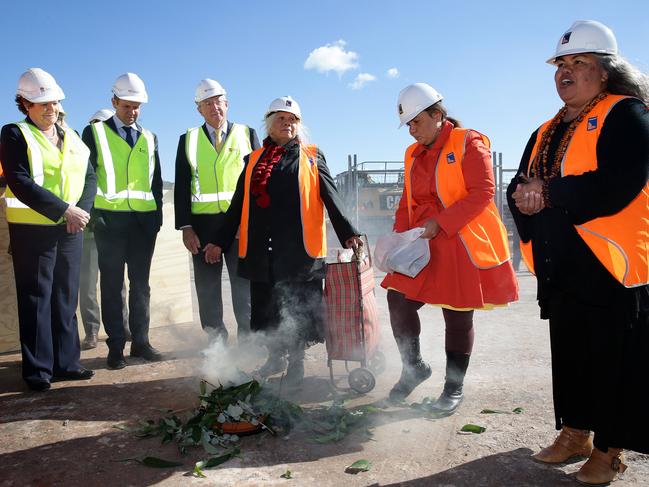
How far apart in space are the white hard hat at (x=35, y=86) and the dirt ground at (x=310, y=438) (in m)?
2.47

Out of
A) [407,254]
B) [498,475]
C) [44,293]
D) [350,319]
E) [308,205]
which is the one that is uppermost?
[308,205]

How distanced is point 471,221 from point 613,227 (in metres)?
1.07

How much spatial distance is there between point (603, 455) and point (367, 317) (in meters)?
1.94

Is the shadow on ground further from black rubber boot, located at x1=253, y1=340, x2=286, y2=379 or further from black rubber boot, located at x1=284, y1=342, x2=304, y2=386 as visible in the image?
black rubber boot, located at x1=253, y1=340, x2=286, y2=379

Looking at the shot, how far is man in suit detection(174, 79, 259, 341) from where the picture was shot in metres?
5.27

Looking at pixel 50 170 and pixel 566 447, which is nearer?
pixel 566 447

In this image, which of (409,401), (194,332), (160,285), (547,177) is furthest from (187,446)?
(160,285)

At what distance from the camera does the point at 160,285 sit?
7312mm

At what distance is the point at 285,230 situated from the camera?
4.45 metres

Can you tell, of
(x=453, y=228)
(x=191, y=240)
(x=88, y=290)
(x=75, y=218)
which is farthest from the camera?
(x=88, y=290)

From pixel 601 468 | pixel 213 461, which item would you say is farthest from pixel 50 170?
pixel 601 468

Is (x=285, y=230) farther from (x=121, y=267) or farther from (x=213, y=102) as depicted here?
(x=121, y=267)

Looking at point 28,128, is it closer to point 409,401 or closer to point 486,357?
point 409,401

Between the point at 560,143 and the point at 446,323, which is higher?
the point at 560,143
